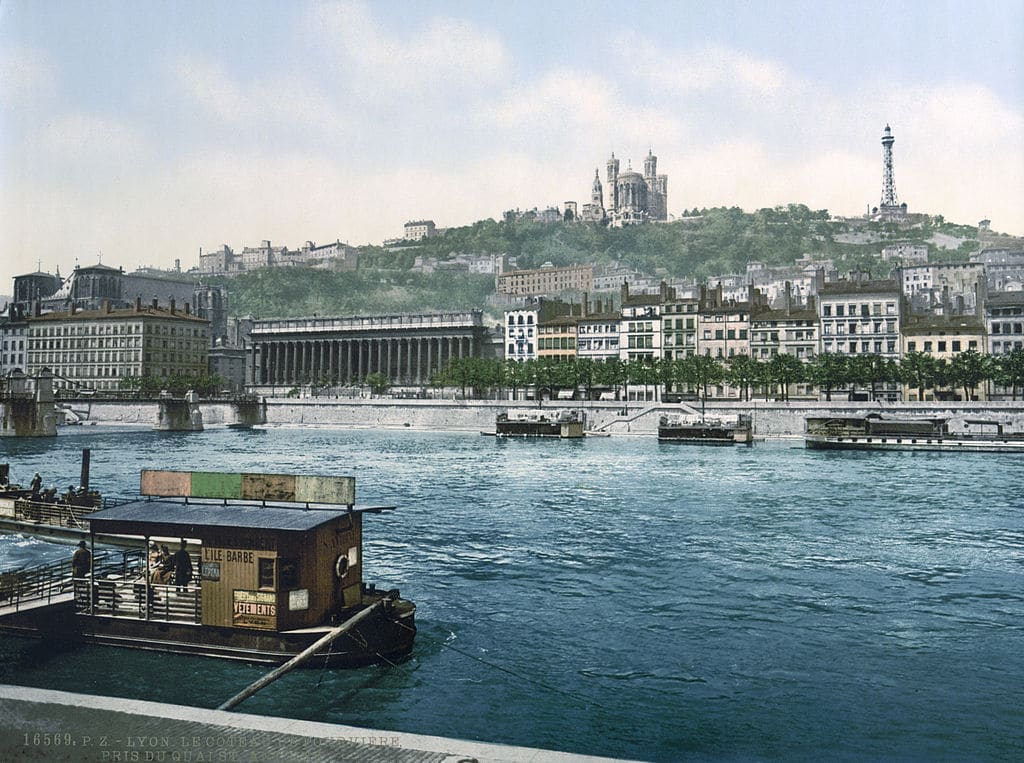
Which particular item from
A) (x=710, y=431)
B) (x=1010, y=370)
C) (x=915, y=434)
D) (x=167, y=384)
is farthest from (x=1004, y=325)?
(x=167, y=384)

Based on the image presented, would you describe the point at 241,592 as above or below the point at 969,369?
below

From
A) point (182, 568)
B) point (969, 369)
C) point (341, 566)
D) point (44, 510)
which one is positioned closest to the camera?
point (341, 566)

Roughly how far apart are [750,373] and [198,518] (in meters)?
75.9

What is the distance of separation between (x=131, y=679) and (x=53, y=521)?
14.6 meters

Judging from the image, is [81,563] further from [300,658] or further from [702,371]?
[702,371]

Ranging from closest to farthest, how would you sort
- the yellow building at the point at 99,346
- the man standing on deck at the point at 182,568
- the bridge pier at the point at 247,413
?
the man standing on deck at the point at 182,568
the bridge pier at the point at 247,413
the yellow building at the point at 99,346

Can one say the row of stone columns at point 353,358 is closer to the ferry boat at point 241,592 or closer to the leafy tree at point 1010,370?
the leafy tree at point 1010,370

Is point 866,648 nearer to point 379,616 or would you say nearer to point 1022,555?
point 379,616

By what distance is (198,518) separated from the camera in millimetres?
16281

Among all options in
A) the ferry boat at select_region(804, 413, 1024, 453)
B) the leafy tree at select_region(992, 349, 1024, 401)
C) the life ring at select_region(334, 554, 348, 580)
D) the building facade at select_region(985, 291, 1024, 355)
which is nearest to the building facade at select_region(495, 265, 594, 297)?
the building facade at select_region(985, 291, 1024, 355)

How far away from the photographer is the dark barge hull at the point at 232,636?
15.4m

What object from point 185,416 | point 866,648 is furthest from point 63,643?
point 185,416

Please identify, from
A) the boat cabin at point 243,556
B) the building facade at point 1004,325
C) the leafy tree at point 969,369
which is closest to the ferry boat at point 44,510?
the boat cabin at point 243,556

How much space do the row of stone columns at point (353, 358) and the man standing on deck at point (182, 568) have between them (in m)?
108
